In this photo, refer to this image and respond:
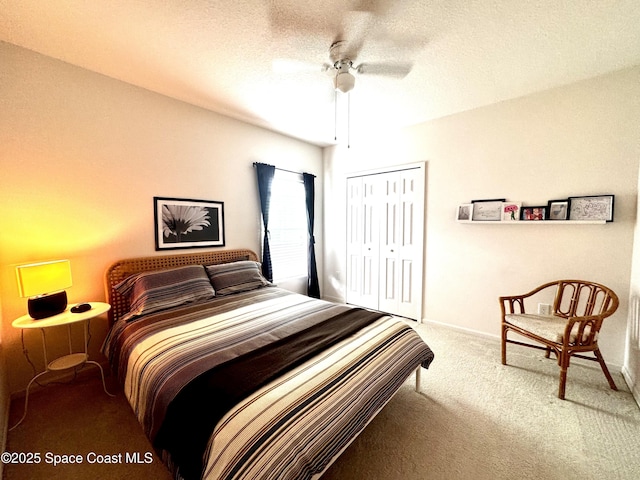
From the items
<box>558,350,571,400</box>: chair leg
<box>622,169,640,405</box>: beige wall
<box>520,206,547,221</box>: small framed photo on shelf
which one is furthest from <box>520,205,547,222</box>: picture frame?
<box>558,350,571,400</box>: chair leg

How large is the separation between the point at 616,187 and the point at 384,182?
2289mm

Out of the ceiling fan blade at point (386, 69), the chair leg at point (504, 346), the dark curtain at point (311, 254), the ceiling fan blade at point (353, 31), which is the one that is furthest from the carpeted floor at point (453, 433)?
the ceiling fan blade at point (353, 31)

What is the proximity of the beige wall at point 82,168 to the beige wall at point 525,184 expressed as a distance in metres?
2.68

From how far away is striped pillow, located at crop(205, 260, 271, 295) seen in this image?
8.71ft

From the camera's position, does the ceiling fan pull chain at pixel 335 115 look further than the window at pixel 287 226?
No

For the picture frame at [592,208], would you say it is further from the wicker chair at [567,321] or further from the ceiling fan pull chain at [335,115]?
the ceiling fan pull chain at [335,115]

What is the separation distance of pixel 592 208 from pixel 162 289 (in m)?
4.03

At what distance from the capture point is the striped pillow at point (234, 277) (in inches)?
105

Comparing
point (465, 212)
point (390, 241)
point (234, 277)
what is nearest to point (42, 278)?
point (234, 277)

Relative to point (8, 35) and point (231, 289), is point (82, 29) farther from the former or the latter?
point (231, 289)

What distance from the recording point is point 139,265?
8.11 ft

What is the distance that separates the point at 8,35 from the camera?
1807mm

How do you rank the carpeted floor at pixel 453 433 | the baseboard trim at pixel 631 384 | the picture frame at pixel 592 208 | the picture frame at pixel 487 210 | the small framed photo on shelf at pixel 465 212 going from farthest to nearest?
the small framed photo on shelf at pixel 465 212, the picture frame at pixel 487 210, the picture frame at pixel 592 208, the baseboard trim at pixel 631 384, the carpeted floor at pixel 453 433

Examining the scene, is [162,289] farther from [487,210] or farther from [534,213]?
[534,213]
